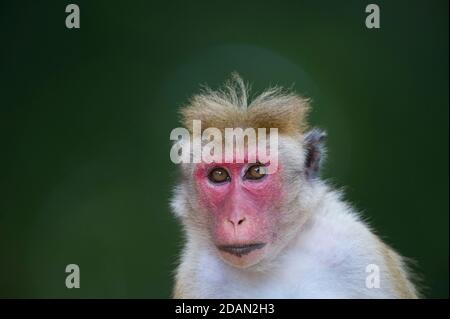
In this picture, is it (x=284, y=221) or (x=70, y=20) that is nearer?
(x=284, y=221)

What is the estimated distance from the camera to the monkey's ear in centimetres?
416

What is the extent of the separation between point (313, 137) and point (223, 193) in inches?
29.6

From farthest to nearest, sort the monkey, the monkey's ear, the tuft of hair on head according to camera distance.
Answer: the monkey's ear
the tuft of hair on head
the monkey

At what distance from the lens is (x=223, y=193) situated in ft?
12.7

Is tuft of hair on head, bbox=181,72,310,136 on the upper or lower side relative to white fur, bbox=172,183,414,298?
upper

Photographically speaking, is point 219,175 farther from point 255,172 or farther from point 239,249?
point 239,249

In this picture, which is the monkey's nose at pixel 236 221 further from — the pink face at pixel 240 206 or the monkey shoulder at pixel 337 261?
the monkey shoulder at pixel 337 261

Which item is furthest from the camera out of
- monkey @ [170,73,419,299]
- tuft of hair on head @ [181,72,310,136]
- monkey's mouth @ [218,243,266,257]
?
tuft of hair on head @ [181,72,310,136]

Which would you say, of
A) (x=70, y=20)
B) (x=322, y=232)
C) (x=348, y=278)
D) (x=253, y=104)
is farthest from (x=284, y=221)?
(x=70, y=20)

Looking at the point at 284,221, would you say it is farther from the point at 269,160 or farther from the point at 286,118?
the point at 286,118

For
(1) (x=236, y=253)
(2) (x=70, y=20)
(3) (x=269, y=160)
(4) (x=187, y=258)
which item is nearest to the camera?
(1) (x=236, y=253)

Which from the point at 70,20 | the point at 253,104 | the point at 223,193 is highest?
the point at 70,20

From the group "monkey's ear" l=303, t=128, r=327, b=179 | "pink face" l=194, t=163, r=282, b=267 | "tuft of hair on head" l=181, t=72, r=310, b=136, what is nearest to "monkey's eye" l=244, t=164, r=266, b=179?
"pink face" l=194, t=163, r=282, b=267

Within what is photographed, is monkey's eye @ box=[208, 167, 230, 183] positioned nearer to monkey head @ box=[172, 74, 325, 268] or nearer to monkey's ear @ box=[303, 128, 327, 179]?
monkey head @ box=[172, 74, 325, 268]
